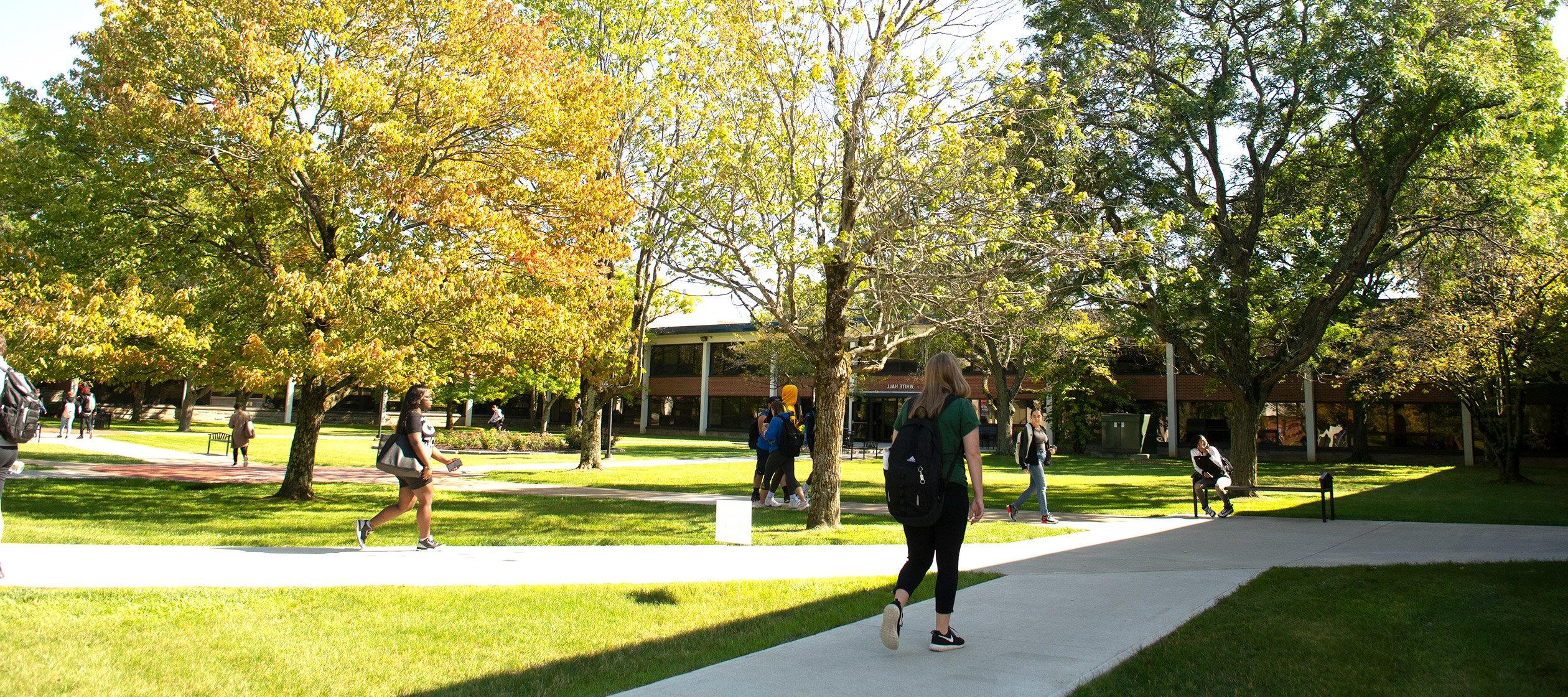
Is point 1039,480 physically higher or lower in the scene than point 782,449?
lower

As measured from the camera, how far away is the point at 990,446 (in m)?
A: 43.9

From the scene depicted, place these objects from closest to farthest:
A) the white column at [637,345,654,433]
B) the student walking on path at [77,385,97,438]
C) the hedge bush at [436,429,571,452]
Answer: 1. the student walking on path at [77,385,97,438]
2. the hedge bush at [436,429,571,452]
3. the white column at [637,345,654,433]

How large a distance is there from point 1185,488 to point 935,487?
18.8m

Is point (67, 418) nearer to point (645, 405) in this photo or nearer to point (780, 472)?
point (780, 472)

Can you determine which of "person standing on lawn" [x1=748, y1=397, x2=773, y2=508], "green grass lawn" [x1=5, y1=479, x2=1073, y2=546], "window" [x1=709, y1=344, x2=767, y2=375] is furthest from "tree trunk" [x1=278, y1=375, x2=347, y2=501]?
"window" [x1=709, y1=344, x2=767, y2=375]

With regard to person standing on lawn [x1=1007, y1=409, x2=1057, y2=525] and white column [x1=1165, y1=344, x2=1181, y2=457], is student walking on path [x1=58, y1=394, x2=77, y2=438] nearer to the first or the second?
person standing on lawn [x1=1007, y1=409, x2=1057, y2=525]

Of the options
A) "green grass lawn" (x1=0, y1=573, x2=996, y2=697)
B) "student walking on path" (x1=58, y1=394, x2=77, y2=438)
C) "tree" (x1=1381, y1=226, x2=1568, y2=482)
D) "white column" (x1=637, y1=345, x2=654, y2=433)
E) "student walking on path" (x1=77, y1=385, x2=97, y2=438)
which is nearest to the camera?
"green grass lawn" (x1=0, y1=573, x2=996, y2=697)

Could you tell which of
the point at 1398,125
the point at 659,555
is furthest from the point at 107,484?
the point at 1398,125

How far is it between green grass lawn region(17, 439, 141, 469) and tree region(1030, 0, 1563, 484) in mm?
20672

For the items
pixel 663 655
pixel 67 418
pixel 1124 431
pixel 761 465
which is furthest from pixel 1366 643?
pixel 1124 431

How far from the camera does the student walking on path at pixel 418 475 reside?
26.9ft

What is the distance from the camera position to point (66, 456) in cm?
2112

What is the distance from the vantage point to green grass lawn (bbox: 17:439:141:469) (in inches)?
788

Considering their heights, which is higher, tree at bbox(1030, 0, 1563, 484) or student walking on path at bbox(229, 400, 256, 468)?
tree at bbox(1030, 0, 1563, 484)
